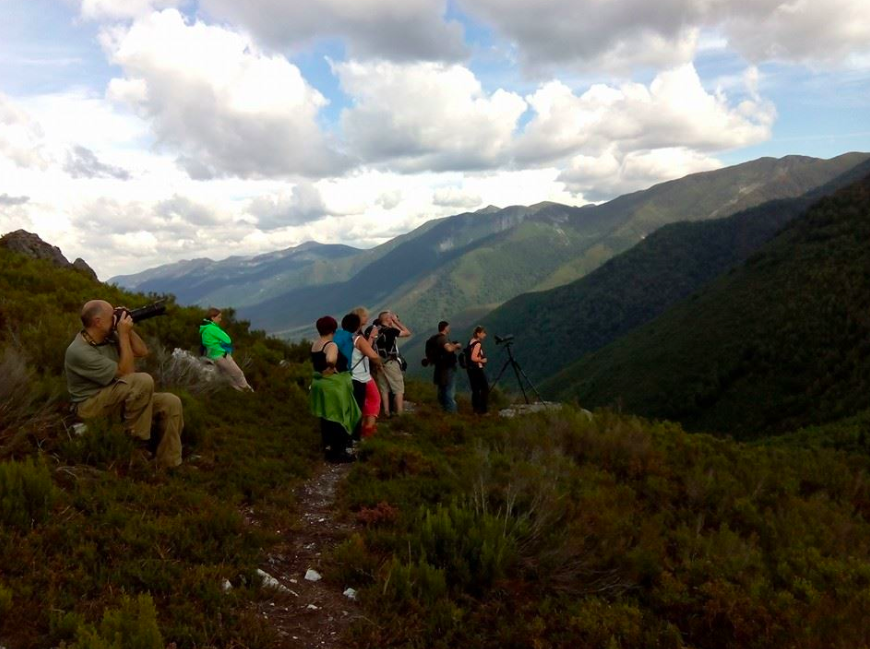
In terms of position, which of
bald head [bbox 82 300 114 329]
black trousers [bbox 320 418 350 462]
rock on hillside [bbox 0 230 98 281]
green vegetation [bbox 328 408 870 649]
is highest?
rock on hillside [bbox 0 230 98 281]

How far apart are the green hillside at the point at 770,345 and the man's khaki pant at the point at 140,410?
55.8 meters

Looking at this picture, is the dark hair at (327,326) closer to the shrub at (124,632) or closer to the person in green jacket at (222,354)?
the person in green jacket at (222,354)

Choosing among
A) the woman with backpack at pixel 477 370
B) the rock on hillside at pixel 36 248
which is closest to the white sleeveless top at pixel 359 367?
the woman with backpack at pixel 477 370

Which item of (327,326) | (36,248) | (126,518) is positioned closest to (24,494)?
(126,518)

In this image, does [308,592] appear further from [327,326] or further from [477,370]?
[477,370]

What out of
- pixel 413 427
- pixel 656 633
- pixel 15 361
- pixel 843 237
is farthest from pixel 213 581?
pixel 843 237

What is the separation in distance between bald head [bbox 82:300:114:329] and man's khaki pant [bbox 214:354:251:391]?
187 inches

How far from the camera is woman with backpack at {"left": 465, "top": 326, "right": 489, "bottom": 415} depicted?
1269 cm

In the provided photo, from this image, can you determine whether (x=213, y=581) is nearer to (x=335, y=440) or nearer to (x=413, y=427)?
(x=335, y=440)

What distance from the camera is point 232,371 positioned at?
10.9 metres

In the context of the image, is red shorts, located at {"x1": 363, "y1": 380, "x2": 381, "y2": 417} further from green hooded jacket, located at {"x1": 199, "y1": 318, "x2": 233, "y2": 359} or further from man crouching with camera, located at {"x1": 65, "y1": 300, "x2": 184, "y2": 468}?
man crouching with camera, located at {"x1": 65, "y1": 300, "x2": 184, "y2": 468}

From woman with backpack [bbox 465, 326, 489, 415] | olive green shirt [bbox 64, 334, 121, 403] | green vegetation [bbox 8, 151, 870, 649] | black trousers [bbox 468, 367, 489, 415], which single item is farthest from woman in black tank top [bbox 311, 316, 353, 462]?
black trousers [bbox 468, 367, 489, 415]

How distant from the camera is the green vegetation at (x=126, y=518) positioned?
12.3 feet

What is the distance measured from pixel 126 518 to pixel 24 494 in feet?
2.81
